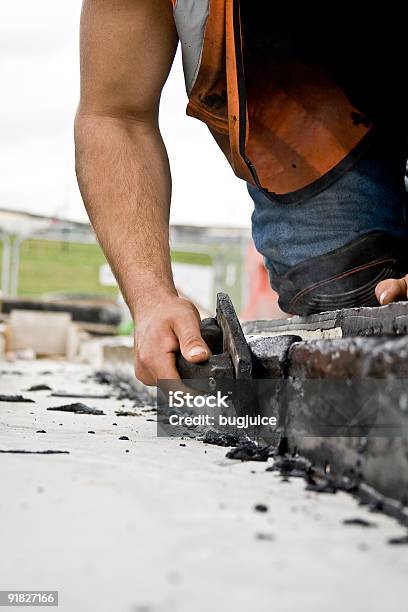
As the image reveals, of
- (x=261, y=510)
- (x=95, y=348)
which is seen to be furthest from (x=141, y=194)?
(x=95, y=348)

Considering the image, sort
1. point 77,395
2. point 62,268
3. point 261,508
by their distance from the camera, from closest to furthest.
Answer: point 261,508 < point 77,395 < point 62,268

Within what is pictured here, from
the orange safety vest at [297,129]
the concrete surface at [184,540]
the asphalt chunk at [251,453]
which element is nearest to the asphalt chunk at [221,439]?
the asphalt chunk at [251,453]

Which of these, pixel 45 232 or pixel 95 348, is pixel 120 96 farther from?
pixel 45 232

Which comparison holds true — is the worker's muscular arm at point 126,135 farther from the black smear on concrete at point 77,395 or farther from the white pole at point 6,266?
the white pole at point 6,266

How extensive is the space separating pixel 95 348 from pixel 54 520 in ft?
19.4

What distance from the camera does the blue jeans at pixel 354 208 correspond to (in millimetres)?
2430

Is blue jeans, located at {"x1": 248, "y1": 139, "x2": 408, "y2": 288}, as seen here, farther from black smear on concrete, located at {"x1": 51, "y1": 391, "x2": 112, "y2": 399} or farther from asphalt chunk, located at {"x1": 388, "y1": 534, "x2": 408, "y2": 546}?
asphalt chunk, located at {"x1": 388, "y1": 534, "x2": 408, "y2": 546}

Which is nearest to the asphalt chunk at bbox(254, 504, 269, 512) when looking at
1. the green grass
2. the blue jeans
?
the blue jeans

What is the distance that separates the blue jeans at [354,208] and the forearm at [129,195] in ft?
1.78

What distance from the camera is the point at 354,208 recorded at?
2.43m

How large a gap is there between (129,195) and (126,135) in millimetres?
250

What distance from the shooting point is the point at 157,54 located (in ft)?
7.13

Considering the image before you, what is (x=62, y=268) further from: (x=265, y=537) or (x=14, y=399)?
(x=265, y=537)

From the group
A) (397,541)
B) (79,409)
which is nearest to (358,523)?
(397,541)
